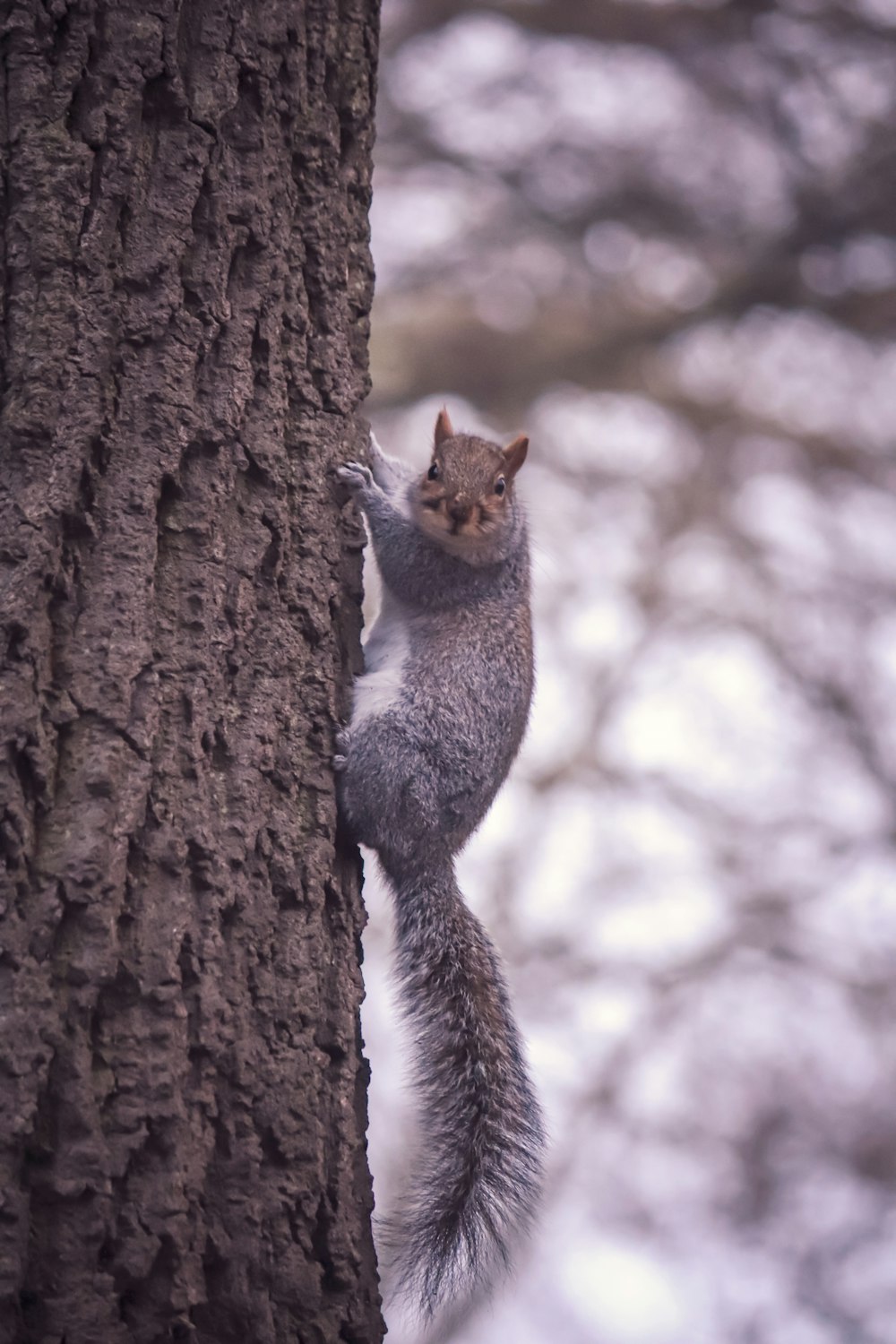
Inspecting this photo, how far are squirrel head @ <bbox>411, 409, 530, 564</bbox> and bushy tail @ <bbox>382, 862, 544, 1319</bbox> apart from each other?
673 mm

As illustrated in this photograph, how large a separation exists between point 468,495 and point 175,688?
1.01 metres

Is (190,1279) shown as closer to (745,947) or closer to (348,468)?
(348,468)

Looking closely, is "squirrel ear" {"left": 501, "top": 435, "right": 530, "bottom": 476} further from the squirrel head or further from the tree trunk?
the tree trunk

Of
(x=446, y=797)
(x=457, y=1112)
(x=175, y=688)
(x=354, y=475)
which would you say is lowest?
(x=457, y=1112)

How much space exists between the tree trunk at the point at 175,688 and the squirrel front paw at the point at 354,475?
0.15 ft

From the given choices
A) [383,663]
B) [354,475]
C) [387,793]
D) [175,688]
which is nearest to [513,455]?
[383,663]

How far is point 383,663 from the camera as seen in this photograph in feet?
7.18

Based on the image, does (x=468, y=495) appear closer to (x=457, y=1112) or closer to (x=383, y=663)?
(x=383, y=663)

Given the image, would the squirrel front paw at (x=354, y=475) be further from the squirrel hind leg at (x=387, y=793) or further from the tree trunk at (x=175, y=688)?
the squirrel hind leg at (x=387, y=793)

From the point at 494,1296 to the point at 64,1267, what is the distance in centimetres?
100

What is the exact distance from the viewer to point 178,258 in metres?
1.56

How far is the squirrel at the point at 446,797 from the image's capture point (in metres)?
1.79

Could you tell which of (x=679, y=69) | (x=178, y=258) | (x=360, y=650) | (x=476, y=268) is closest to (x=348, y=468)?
(x=360, y=650)

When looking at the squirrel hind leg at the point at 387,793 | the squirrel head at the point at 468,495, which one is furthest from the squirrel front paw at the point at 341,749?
the squirrel head at the point at 468,495
